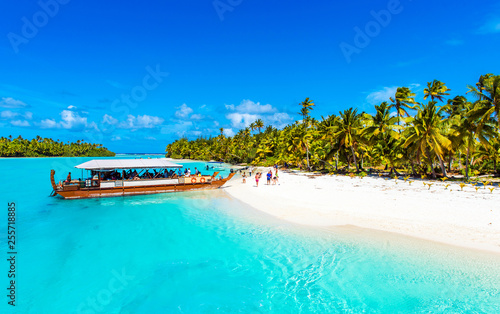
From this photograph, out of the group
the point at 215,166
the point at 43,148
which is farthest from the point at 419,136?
the point at 43,148

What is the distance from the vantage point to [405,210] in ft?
46.1

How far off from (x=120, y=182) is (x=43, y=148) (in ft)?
464

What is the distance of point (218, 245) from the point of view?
1120 cm

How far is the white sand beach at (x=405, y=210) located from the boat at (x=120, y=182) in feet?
25.5

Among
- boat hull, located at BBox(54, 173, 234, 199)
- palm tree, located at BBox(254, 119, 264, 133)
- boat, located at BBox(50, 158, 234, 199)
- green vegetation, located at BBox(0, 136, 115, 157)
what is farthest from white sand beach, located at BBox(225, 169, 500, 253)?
green vegetation, located at BBox(0, 136, 115, 157)

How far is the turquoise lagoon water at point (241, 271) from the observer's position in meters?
7.02

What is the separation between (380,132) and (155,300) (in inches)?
1226

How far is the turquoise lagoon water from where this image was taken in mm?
7020

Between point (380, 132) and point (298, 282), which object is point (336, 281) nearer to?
point (298, 282)

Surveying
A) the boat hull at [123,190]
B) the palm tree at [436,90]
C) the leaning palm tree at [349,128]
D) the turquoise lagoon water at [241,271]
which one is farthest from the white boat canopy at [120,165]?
the palm tree at [436,90]

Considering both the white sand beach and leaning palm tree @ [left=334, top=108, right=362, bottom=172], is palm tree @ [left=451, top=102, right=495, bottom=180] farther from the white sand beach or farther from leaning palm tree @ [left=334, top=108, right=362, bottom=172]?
leaning palm tree @ [left=334, top=108, right=362, bottom=172]

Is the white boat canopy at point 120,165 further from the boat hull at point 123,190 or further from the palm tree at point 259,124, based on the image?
the palm tree at point 259,124

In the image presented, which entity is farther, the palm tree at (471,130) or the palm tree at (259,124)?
the palm tree at (259,124)

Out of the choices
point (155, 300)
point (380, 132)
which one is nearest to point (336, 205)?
point (155, 300)
